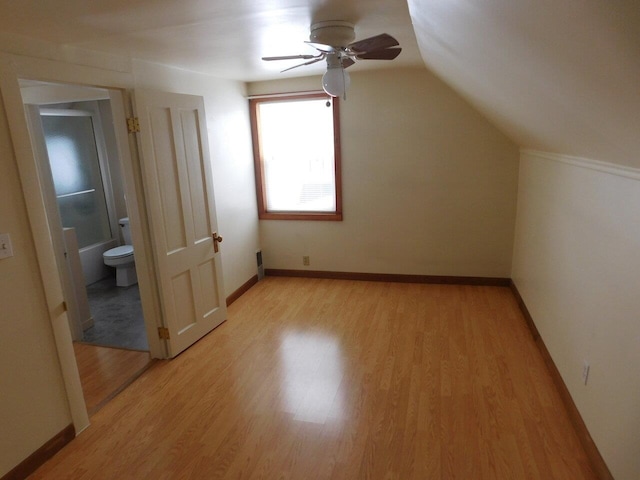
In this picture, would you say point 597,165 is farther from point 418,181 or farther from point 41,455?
point 41,455

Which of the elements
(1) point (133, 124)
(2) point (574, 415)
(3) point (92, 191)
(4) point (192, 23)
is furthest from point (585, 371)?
(3) point (92, 191)

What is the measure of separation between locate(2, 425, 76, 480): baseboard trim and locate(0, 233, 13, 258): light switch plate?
1.09 metres

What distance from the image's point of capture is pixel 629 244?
1.74 m

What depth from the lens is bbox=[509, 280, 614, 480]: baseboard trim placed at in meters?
→ 1.89

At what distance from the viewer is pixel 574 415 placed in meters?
2.25

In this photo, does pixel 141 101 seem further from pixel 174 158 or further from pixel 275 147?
pixel 275 147

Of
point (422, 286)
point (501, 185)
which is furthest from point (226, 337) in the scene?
point (501, 185)

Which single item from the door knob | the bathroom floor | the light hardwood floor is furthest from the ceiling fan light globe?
the bathroom floor

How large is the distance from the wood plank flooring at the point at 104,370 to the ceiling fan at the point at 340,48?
2530 mm

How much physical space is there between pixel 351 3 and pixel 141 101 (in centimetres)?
168

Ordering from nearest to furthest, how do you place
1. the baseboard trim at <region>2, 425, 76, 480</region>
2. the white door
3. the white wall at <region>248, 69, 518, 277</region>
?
the baseboard trim at <region>2, 425, 76, 480</region> < the white door < the white wall at <region>248, 69, 518, 277</region>

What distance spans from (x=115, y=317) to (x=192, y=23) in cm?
324

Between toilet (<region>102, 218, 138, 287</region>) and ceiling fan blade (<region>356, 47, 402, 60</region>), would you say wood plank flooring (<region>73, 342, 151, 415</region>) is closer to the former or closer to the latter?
toilet (<region>102, 218, 138, 287</region>)

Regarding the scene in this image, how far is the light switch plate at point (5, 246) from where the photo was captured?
195cm
